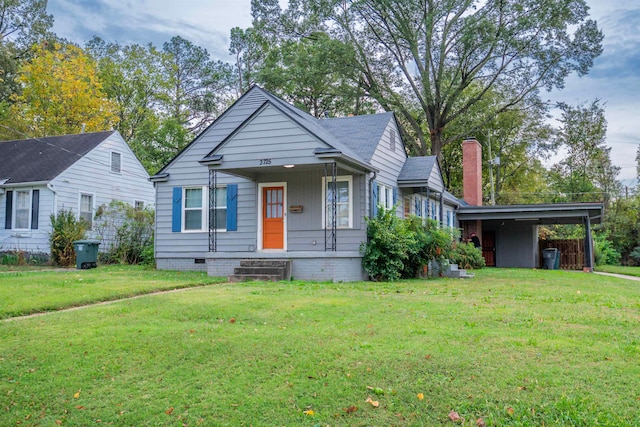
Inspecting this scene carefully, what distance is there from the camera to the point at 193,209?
1570cm

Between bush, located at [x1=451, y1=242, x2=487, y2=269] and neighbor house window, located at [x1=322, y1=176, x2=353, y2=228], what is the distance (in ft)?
16.5

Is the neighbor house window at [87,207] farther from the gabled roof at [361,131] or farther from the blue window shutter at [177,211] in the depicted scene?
the gabled roof at [361,131]

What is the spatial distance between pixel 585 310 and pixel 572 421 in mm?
4497

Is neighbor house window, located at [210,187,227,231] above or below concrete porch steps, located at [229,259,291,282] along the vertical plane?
above

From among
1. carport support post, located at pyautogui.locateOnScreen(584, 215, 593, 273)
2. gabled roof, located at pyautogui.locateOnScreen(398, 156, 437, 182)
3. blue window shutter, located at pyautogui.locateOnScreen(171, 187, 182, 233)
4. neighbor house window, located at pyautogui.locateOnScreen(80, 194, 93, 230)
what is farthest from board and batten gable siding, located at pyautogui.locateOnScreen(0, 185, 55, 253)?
carport support post, located at pyautogui.locateOnScreen(584, 215, 593, 273)

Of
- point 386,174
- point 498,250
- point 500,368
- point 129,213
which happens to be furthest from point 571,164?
point 500,368

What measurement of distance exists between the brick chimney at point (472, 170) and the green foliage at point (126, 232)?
15.7 metres

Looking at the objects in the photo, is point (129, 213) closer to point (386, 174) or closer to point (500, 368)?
point (386, 174)

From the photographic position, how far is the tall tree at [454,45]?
2622cm

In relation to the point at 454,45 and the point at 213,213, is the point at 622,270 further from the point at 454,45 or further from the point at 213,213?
the point at 213,213

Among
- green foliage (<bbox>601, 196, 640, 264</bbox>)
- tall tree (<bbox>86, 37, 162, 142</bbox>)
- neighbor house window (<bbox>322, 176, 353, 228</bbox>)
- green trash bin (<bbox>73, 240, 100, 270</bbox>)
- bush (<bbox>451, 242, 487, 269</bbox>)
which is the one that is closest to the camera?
neighbor house window (<bbox>322, 176, 353, 228</bbox>)

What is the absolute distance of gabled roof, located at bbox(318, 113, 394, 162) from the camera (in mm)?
14512

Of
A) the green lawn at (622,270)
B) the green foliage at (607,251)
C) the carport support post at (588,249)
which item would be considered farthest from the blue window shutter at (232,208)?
the green foliage at (607,251)

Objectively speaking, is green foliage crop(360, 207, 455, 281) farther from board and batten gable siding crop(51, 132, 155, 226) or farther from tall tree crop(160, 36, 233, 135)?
tall tree crop(160, 36, 233, 135)
